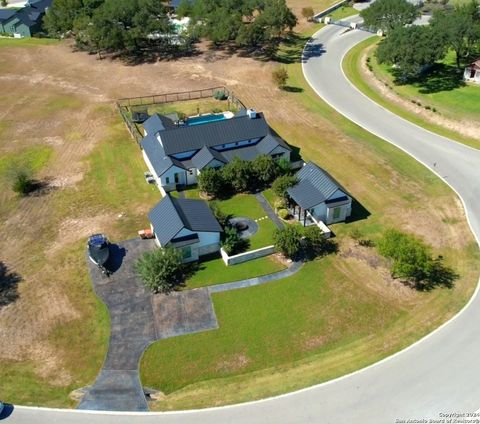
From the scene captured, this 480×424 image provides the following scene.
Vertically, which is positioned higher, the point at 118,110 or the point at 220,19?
the point at 220,19

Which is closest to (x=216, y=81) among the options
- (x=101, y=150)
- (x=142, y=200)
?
(x=101, y=150)

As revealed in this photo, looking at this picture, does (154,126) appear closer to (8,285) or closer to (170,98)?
(170,98)

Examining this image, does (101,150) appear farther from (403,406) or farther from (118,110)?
(403,406)

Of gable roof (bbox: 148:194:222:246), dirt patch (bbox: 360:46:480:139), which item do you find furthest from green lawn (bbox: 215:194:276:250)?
dirt patch (bbox: 360:46:480:139)

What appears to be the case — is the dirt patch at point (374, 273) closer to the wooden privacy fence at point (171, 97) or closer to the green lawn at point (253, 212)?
the green lawn at point (253, 212)

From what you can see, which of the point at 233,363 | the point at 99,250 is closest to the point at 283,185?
the point at 99,250

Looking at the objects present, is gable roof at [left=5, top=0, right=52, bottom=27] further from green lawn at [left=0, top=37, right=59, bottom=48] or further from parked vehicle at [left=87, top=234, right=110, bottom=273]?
parked vehicle at [left=87, top=234, right=110, bottom=273]
